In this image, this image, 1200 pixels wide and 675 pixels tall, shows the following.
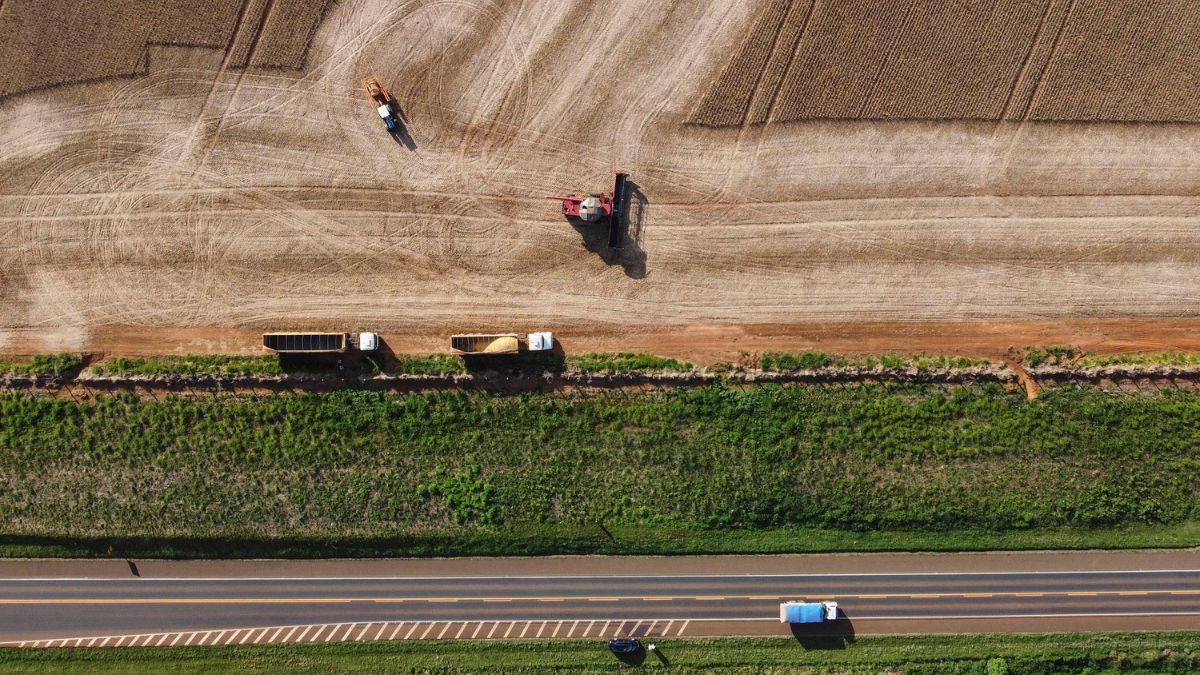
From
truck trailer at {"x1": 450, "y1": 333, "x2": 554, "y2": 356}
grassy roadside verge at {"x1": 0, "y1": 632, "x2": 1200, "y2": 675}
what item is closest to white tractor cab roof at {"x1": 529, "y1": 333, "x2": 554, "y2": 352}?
truck trailer at {"x1": 450, "y1": 333, "x2": 554, "y2": 356}

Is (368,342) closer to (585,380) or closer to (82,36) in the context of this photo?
(585,380)

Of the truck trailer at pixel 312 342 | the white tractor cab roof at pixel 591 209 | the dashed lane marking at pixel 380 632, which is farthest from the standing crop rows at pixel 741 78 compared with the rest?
the dashed lane marking at pixel 380 632

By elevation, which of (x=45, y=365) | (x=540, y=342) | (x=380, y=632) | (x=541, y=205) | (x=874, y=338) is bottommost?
(x=380, y=632)

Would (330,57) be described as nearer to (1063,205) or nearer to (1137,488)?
(1063,205)

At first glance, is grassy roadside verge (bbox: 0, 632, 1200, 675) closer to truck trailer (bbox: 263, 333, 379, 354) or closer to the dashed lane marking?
the dashed lane marking

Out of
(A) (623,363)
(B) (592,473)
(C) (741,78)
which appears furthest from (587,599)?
(C) (741,78)

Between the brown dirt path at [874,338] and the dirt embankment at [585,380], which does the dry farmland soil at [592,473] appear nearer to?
the dirt embankment at [585,380]

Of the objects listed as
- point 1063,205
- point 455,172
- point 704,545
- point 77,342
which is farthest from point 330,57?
point 1063,205
